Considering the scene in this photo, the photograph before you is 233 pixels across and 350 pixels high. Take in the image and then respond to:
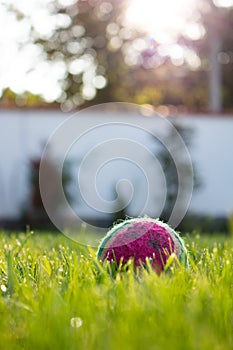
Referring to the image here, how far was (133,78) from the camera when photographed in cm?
2047

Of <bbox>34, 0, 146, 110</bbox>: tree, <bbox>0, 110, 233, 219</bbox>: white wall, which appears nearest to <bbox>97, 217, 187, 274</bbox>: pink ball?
<bbox>0, 110, 233, 219</bbox>: white wall

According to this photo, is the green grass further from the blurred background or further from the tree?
the tree

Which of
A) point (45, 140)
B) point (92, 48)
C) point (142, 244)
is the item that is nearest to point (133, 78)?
point (92, 48)

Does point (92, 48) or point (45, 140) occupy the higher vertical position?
point (92, 48)

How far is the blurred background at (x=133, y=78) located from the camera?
35.9 feet

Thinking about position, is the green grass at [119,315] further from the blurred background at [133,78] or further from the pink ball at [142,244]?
the blurred background at [133,78]

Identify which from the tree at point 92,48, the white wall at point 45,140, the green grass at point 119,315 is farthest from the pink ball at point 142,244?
the tree at point 92,48

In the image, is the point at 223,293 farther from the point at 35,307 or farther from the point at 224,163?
the point at 224,163

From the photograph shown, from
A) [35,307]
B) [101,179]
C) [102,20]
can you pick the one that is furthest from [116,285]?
[102,20]

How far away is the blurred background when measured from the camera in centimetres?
1095

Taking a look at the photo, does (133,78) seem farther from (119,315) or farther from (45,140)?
(119,315)

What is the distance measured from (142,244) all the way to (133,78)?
60.6ft

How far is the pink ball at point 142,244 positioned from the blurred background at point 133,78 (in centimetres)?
828

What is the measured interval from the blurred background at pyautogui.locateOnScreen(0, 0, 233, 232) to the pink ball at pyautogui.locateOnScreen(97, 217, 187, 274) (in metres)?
8.28
